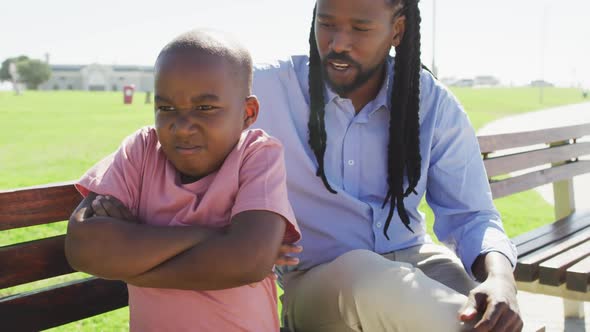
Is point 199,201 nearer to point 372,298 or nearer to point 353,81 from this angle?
point 372,298

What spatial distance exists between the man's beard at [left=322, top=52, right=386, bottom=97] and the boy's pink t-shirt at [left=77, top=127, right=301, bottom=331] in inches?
31.0

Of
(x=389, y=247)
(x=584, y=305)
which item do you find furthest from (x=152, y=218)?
(x=584, y=305)

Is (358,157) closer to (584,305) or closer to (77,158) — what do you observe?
(584,305)

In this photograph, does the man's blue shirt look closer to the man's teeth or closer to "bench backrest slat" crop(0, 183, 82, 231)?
the man's teeth

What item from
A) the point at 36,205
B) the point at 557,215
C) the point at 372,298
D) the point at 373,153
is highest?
the point at 373,153

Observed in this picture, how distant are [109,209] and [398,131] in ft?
4.48

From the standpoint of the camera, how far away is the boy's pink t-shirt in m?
1.96

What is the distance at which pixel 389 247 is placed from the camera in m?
2.93

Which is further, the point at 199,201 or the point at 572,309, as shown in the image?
the point at 572,309

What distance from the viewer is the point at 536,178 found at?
516 cm

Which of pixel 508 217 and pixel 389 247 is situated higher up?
pixel 389 247

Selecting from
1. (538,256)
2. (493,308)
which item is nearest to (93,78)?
(538,256)

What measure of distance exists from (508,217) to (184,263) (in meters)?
7.19

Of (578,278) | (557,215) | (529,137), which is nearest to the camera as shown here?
(578,278)
